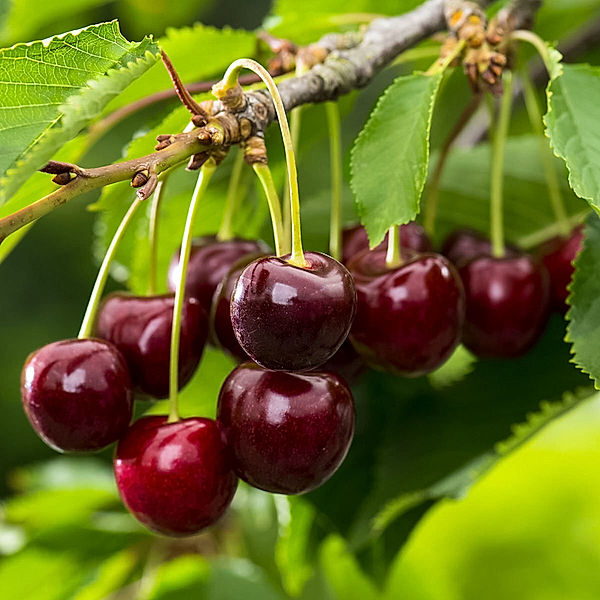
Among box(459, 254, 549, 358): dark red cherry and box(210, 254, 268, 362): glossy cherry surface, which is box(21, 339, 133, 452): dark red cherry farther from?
box(459, 254, 549, 358): dark red cherry

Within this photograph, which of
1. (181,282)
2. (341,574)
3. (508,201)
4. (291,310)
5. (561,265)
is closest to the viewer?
(291,310)

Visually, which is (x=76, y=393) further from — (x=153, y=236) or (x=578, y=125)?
(x=578, y=125)

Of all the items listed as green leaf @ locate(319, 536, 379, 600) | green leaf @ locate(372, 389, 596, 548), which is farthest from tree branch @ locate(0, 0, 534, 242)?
green leaf @ locate(319, 536, 379, 600)

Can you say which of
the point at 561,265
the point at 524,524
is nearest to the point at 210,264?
the point at 561,265

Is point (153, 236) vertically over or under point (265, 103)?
under

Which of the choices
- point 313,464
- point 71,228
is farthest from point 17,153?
point 71,228

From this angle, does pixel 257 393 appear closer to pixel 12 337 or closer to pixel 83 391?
pixel 83 391
